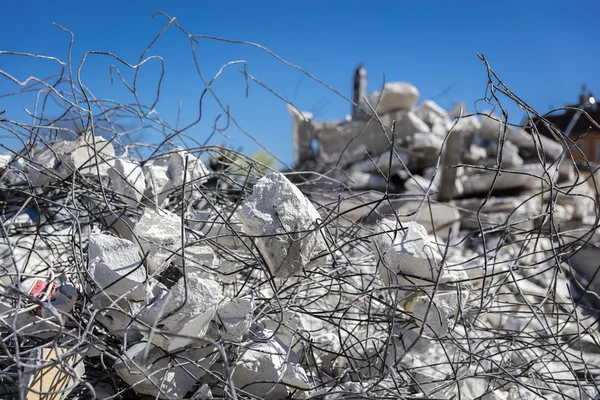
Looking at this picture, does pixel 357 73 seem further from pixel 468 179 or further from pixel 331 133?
pixel 468 179

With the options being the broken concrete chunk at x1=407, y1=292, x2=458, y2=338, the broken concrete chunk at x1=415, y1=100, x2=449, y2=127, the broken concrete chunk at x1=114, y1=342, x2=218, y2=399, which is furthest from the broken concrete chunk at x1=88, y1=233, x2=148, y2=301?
the broken concrete chunk at x1=415, y1=100, x2=449, y2=127

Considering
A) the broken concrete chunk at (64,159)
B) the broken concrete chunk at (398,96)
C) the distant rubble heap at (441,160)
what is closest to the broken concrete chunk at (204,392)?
the broken concrete chunk at (64,159)

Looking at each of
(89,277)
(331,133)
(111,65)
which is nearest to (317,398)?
(89,277)

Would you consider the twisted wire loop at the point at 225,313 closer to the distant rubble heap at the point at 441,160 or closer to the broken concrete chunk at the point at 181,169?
the broken concrete chunk at the point at 181,169

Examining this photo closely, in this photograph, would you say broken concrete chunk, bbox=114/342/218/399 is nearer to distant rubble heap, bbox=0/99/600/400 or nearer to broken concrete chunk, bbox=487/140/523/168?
distant rubble heap, bbox=0/99/600/400

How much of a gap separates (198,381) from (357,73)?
35.5 ft

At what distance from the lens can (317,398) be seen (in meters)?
1.53

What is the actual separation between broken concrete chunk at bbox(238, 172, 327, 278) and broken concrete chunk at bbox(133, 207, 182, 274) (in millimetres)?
235

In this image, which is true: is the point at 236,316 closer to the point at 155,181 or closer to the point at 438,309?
the point at 438,309

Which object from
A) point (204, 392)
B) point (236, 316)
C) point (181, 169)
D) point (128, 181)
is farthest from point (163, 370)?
point (181, 169)

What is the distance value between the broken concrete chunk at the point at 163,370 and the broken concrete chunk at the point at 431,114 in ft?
21.4

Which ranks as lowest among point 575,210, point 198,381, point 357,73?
point 198,381

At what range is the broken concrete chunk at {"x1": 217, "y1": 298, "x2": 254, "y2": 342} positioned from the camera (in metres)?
1.56

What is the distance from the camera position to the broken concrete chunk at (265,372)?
1.59 m
